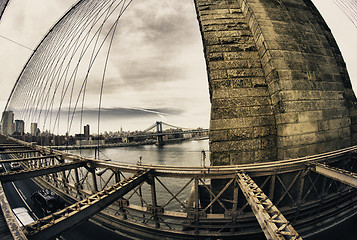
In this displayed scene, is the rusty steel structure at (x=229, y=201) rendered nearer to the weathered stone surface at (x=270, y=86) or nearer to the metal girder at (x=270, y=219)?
the metal girder at (x=270, y=219)

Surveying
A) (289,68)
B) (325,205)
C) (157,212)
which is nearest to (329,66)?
(289,68)

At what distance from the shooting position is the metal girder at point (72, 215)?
2.97 meters

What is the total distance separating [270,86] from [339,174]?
4.66 metres

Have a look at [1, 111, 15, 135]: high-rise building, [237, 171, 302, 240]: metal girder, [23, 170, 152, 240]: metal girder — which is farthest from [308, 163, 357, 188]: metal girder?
[1, 111, 15, 135]: high-rise building

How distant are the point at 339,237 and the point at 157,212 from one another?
387 inches

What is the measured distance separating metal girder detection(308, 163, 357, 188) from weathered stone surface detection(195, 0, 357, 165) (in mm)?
1126

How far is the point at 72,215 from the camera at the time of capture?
11.1 ft

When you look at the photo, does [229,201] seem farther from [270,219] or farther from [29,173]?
[29,173]

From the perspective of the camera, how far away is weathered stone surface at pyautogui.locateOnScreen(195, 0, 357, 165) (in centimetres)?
669

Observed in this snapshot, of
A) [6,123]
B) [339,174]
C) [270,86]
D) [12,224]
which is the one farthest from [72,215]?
[6,123]

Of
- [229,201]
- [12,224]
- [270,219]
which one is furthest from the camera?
[229,201]

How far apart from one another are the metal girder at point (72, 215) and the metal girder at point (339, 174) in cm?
776

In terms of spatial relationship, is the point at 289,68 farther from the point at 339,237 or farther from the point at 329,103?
the point at 339,237

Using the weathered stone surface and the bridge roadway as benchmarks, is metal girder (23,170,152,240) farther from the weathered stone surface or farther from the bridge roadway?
the weathered stone surface
